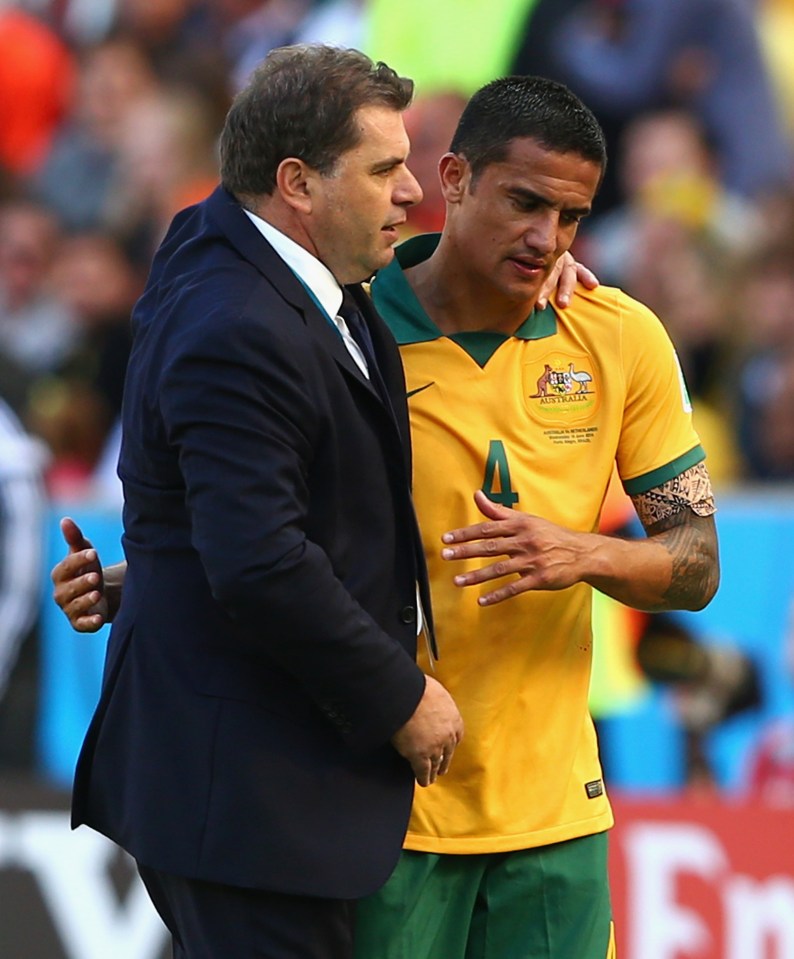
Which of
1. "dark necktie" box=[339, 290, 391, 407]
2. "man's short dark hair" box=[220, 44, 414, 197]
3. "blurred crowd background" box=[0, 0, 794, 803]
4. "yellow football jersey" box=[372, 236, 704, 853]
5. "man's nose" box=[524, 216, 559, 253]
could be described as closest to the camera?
"man's short dark hair" box=[220, 44, 414, 197]

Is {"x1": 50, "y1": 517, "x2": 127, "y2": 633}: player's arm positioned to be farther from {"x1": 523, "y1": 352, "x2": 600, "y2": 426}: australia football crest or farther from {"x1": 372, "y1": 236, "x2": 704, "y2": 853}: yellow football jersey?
{"x1": 523, "y1": 352, "x2": 600, "y2": 426}: australia football crest

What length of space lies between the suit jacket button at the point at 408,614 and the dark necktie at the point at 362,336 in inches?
13.4

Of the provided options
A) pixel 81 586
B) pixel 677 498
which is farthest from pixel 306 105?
pixel 677 498

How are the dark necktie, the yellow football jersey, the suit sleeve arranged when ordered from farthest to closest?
the yellow football jersey < the dark necktie < the suit sleeve

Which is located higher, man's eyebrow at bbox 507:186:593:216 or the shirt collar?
man's eyebrow at bbox 507:186:593:216

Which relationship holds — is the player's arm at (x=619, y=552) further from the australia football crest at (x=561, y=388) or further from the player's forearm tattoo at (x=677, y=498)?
the australia football crest at (x=561, y=388)

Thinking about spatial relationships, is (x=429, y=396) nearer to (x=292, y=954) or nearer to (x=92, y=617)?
(x=92, y=617)

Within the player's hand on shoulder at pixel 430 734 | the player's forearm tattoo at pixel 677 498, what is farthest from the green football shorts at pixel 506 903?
the player's forearm tattoo at pixel 677 498

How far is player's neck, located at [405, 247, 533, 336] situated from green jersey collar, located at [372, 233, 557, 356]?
0.02 m

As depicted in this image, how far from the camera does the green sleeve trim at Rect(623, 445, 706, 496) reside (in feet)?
10.7

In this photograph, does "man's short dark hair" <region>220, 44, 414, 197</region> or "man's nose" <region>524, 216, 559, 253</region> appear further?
"man's nose" <region>524, 216, 559, 253</region>

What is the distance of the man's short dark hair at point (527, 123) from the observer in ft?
10.1

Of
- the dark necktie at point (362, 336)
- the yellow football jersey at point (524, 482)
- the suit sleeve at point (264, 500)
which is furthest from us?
the yellow football jersey at point (524, 482)

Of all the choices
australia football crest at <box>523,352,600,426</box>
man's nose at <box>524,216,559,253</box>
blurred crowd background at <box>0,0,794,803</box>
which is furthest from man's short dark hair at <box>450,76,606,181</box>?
blurred crowd background at <box>0,0,794,803</box>
